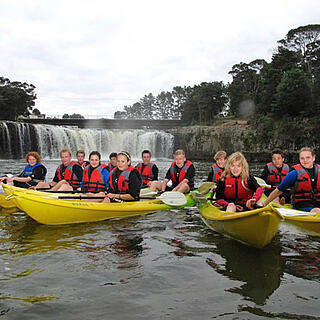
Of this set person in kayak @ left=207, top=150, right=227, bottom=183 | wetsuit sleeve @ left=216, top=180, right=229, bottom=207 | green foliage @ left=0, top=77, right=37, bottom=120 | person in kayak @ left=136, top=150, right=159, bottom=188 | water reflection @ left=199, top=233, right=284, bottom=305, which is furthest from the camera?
green foliage @ left=0, top=77, right=37, bottom=120

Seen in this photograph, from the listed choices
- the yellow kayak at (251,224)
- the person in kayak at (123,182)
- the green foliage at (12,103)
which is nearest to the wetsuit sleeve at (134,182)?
the person in kayak at (123,182)

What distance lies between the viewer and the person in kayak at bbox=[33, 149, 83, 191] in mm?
A: 7887

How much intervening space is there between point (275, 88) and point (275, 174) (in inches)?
1276

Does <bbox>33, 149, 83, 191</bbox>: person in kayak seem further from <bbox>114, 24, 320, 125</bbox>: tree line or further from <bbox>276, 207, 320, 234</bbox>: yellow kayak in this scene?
<bbox>114, 24, 320, 125</bbox>: tree line

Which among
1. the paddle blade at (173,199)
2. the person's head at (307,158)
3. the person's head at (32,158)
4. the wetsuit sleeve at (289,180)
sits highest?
the person's head at (307,158)

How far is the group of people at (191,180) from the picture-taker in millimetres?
5238

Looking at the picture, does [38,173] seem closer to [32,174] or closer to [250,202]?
[32,174]

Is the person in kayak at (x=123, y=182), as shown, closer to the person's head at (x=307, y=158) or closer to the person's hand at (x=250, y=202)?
the person's hand at (x=250, y=202)

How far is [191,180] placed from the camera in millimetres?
8328

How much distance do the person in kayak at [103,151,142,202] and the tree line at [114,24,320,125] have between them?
30348 millimetres

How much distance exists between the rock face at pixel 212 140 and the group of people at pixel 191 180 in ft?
89.8

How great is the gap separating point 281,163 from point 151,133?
92.5 ft

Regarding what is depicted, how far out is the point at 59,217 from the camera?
628 centimetres

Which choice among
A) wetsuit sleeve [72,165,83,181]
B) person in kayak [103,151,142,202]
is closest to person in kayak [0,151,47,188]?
wetsuit sleeve [72,165,83,181]
